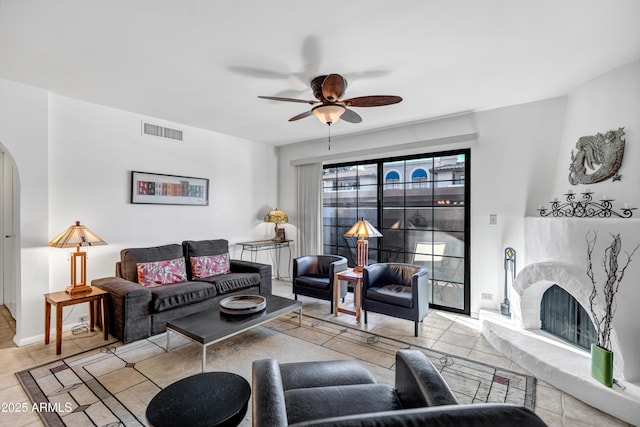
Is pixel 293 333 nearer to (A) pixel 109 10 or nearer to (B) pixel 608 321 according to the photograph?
(B) pixel 608 321

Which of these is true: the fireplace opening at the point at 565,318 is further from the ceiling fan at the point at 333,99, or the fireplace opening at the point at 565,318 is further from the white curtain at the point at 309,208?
the white curtain at the point at 309,208

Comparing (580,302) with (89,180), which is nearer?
(580,302)

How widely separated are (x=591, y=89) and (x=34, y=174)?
5.60 m

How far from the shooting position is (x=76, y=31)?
2.17 meters

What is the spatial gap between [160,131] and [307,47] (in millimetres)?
2818

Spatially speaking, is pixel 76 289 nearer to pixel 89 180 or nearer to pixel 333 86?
pixel 89 180

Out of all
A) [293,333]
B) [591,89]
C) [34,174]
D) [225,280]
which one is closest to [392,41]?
[591,89]

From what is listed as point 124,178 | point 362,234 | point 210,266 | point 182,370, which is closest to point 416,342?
point 362,234

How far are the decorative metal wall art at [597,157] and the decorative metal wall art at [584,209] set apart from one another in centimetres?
17

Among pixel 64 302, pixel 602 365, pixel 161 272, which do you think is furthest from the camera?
pixel 161 272

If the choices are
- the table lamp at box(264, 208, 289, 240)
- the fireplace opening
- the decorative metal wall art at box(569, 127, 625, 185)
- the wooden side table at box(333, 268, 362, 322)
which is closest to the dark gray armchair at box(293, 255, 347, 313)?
the wooden side table at box(333, 268, 362, 322)

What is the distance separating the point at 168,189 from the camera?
431 centimetres

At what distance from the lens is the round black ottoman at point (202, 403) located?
4.55 feet

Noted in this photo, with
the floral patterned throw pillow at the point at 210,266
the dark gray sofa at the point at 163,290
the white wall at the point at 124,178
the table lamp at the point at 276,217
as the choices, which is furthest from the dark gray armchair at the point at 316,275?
Answer: the white wall at the point at 124,178
